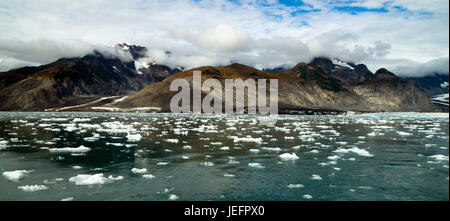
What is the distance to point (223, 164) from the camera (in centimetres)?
1438

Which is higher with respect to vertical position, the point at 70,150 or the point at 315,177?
the point at 70,150

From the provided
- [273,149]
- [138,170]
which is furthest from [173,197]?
[273,149]

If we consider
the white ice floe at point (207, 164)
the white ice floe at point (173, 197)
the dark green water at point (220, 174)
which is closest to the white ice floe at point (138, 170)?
the dark green water at point (220, 174)

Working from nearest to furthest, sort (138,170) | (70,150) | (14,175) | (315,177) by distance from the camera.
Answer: (14,175), (315,177), (138,170), (70,150)

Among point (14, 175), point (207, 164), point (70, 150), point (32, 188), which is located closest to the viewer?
point (32, 188)

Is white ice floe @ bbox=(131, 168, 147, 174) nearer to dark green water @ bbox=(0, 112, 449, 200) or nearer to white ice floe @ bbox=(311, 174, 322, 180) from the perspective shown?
dark green water @ bbox=(0, 112, 449, 200)

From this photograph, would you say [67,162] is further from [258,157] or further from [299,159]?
[299,159]

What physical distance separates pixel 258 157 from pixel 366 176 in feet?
18.7

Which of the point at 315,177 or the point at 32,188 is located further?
the point at 315,177

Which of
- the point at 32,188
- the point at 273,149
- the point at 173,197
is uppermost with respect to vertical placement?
the point at 32,188

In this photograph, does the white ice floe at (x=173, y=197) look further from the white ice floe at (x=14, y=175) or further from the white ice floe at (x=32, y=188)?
the white ice floe at (x=14, y=175)

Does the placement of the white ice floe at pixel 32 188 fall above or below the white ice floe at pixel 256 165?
above

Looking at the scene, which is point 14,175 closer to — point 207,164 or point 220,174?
point 207,164
